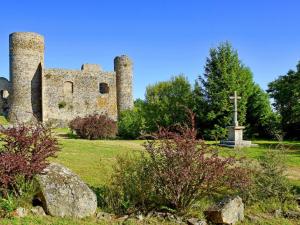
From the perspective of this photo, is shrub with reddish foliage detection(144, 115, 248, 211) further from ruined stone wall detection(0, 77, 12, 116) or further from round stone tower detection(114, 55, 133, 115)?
ruined stone wall detection(0, 77, 12, 116)

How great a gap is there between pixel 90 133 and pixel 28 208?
56.2 feet

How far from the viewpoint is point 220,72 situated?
2597 cm

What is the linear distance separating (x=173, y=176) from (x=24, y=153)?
2.59 m

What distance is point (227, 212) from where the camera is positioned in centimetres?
572

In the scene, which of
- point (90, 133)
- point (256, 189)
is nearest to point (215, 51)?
point (90, 133)

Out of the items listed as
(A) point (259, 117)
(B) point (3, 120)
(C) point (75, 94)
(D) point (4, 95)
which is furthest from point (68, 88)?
(A) point (259, 117)

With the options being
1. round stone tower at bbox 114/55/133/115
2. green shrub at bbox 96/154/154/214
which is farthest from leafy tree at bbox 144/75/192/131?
green shrub at bbox 96/154/154/214

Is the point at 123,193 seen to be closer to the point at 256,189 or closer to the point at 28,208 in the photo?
the point at 28,208

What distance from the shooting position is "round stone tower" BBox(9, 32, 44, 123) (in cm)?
3278

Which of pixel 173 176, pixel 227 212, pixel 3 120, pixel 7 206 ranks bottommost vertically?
pixel 227 212

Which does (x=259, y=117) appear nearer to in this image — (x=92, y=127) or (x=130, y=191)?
(x=92, y=127)

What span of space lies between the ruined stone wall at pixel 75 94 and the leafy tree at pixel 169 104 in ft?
21.0

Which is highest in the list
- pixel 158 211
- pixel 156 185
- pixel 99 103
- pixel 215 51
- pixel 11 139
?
pixel 215 51

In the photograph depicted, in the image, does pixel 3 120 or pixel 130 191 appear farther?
pixel 3 120
